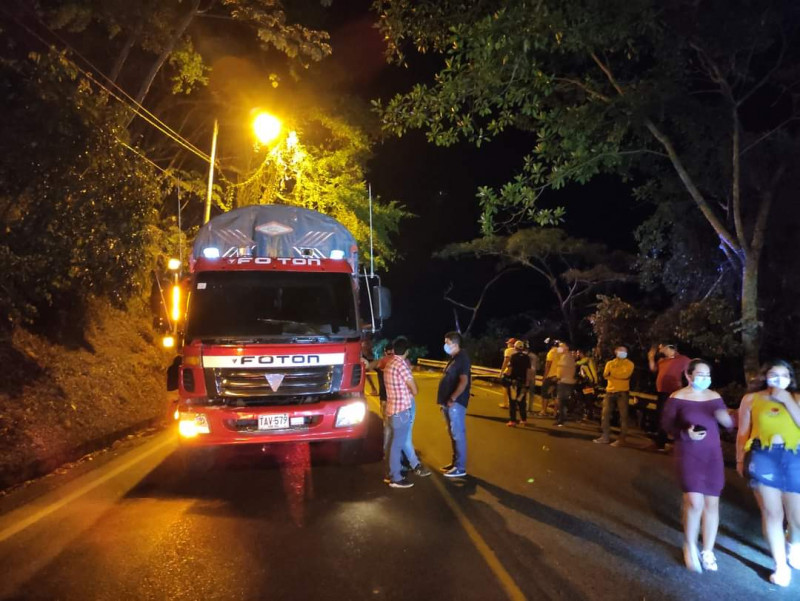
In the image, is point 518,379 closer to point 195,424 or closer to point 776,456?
point 195,424

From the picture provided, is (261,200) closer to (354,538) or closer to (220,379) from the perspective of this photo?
(220,379)

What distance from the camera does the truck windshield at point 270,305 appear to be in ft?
25.5

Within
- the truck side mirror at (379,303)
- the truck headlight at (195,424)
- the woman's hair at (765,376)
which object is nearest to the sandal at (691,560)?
the woman's hair at (765,376)

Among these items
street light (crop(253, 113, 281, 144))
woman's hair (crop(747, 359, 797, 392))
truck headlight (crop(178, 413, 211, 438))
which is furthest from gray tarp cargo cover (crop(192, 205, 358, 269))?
street light (crop(253, 113, 281, 144))

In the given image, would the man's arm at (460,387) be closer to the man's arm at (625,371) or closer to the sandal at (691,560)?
the sandal at (691,560)

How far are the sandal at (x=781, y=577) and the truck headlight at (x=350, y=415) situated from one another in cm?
451

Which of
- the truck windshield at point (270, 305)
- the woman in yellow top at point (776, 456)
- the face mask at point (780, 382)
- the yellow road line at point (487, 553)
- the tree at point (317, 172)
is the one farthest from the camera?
the tree at point (317, 172)

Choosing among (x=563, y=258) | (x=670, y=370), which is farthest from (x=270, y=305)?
(x=563, y=258)

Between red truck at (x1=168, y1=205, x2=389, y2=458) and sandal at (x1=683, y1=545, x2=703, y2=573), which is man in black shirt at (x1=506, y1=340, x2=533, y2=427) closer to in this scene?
red truck at (x1=168, y1=205, x2=389, y2=458)

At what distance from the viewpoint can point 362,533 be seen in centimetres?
569

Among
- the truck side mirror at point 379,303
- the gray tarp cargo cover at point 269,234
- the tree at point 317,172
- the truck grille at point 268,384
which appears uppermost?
the tree at point 317,172

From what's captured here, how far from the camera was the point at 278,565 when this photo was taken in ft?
16.2

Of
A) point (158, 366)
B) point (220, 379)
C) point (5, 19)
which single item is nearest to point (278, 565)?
point (220, 379)

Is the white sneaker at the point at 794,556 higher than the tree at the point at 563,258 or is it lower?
lower
